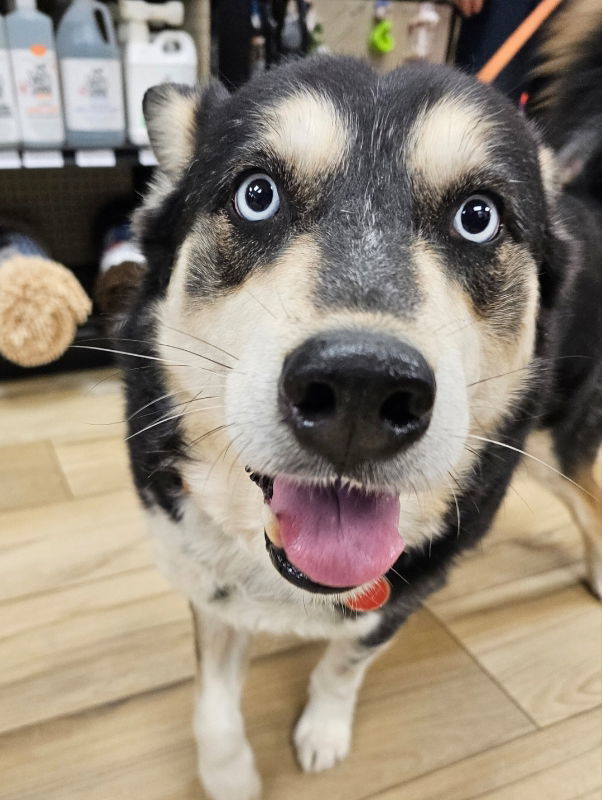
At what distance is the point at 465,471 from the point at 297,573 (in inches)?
12.1

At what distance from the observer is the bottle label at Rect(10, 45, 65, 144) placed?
6.30ft

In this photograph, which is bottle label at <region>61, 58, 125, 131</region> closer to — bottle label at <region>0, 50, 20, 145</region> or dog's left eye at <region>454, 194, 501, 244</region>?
bottle label at <region>0, 50, 20, 145</region>

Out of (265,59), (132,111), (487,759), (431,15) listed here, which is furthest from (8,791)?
(431,15)

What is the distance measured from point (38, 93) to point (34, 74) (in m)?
0.05

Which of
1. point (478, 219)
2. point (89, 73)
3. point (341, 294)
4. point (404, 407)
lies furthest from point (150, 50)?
point (404, 407)

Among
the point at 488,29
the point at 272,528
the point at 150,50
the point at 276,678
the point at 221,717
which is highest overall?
the point at 488,29

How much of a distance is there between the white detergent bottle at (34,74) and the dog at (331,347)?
1193mm

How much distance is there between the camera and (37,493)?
5.37 ft

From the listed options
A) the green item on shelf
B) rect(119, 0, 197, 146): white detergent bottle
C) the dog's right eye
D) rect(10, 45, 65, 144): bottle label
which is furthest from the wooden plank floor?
the green item on shelf

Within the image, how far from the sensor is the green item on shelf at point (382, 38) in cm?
269

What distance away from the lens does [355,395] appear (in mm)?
567

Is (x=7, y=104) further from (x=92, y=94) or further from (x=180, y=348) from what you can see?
(x=180, y=348)

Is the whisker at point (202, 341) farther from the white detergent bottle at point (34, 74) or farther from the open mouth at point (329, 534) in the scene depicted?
the white detergent bottle at point (34, 74)

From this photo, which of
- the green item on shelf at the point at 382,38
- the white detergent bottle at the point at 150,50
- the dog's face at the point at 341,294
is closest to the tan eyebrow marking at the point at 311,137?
the dog's face at the point at 341,294
